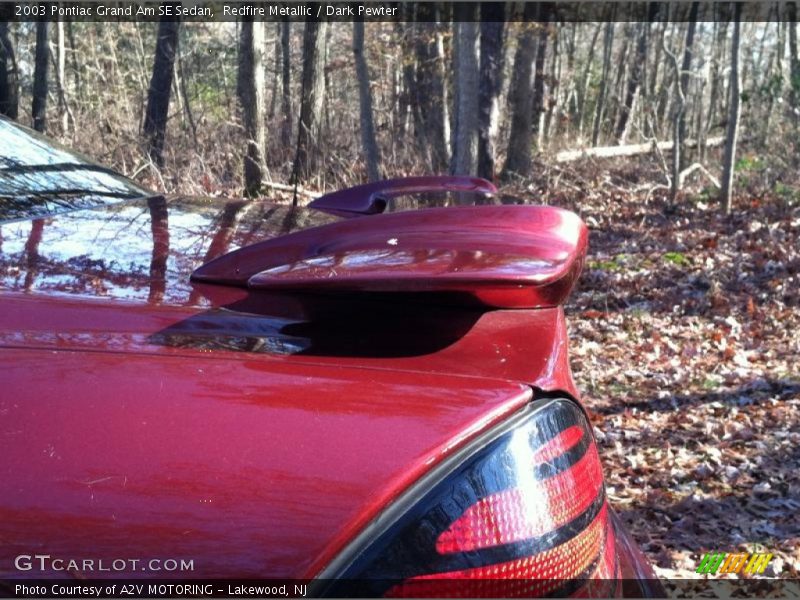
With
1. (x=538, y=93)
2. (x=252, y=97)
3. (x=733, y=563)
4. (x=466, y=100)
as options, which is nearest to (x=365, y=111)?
(x=252, y=97)

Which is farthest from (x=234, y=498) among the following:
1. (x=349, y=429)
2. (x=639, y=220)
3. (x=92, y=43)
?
(x=92, y=43)

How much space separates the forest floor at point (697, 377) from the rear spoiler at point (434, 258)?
2.39 metres

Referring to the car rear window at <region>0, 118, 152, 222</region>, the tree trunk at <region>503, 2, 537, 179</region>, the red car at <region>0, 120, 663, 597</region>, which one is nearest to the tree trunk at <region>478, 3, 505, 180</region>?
the tree trunk at <region>503, 2, 537, 179</region>

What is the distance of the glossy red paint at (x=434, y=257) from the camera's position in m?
1.34

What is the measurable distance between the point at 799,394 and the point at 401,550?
5.15 m

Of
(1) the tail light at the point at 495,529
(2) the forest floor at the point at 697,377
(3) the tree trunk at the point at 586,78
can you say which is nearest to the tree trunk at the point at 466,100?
(2) the forest floor at the point at 697,377

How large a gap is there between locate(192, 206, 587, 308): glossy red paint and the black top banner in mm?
9818

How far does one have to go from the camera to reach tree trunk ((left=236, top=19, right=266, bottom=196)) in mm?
12886

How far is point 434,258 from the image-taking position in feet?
4.67

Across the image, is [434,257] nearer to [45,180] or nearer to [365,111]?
[45,180]

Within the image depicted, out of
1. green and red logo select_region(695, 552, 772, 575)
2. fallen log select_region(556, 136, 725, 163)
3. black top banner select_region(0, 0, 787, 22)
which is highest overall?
black top banner select_region(0, 0, 787, 22)

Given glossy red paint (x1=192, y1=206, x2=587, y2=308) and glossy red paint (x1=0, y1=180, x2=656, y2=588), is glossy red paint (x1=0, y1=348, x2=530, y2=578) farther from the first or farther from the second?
glossy red paint (x1=192, y1=206, x2=587, y2=308)

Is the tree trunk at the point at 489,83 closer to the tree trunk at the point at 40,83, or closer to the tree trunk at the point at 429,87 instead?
the tree trunk at the point at 429,87

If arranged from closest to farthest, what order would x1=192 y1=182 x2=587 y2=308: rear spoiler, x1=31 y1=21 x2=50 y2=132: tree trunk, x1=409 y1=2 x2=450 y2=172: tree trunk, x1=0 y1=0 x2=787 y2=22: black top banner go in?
x1=192 y1=182 x2=587 y2=308: rear spoiler < x1=0 y1=0 x2=787 y2=22: black top banner < x1=31 y1=21 x2=50 y2=132: tree trunk < x1=409 y1=2 x2=450 y2=172: tree trunk
